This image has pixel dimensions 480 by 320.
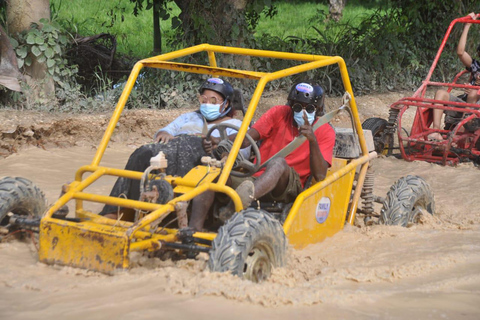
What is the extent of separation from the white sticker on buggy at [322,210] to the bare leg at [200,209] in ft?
2.70

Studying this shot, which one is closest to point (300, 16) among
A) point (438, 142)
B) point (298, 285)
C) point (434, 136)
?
point (434, 136)

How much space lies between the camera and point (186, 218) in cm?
410

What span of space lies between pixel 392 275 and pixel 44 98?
18.4 feet

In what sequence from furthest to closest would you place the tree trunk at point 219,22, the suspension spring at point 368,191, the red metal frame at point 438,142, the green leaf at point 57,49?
the tree trunk at point 219,22
the green leaf at point 57,49
the red metal frame at point 438,142
the suspension spring at point 368,191

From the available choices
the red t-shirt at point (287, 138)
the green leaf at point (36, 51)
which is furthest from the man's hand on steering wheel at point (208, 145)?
the green leaf at point (36, 51)

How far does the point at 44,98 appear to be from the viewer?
8.63m

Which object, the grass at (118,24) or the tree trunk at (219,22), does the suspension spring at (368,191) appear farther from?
the grass at (118,24)

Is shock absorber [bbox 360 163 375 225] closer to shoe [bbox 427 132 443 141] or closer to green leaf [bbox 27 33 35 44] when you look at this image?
shoe [bbox 427 132 443 141]

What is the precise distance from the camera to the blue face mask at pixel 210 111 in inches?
209

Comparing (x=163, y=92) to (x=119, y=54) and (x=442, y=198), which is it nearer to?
(x=119, y=54)

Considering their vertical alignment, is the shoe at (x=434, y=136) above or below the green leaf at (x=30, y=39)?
below

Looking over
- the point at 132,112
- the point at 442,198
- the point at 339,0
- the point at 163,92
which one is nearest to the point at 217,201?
the point at 442,198

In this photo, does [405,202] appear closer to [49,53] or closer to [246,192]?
[246,192]

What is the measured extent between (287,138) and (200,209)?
3.35 feet
